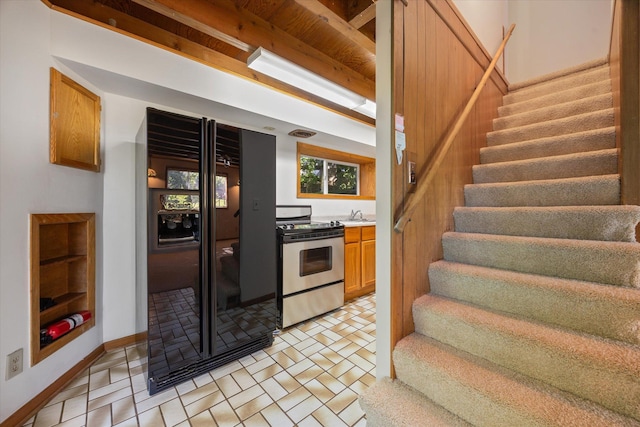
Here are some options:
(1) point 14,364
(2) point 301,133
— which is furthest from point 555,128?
(1) point 14,364

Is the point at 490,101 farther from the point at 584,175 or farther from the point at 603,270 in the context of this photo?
the point at 603,270

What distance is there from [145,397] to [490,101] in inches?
152

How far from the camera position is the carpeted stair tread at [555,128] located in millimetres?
1881

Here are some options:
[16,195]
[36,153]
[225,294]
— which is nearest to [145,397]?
[225,294]

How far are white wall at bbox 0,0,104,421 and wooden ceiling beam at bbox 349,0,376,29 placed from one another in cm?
203

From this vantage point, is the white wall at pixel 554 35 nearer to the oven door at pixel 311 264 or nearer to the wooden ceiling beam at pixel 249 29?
the wooden ceiling beam at pixel 249 29

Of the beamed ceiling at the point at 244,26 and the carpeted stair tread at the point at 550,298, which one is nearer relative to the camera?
the carpeted stair tread at the point at 550,298

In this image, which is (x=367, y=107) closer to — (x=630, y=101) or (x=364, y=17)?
(x=364, y=17)

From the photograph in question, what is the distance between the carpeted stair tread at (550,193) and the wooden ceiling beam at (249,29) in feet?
6.24

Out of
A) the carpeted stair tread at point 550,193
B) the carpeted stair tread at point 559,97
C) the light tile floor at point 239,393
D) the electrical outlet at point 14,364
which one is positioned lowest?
the light tile floor at point 239,393

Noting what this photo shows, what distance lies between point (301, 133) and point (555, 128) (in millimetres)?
2434

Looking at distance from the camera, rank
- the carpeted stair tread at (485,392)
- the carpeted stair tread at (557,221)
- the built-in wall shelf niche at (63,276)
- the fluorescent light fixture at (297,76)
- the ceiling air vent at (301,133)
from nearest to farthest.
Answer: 1. the carpeted stair tread at (485,392)
2. the carpeted stair tread at (557,221)
3. the built-in wall shelf niche at (63,276)
4. the fluorescent light fixture at (297,76)
5. the ceiling air vent at (301,133)

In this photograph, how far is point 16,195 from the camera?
4.63ft

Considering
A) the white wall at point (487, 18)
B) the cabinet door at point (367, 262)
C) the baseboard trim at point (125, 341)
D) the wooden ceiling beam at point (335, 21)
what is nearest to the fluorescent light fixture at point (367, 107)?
the wooden ceiling beam at point (335, 21)
